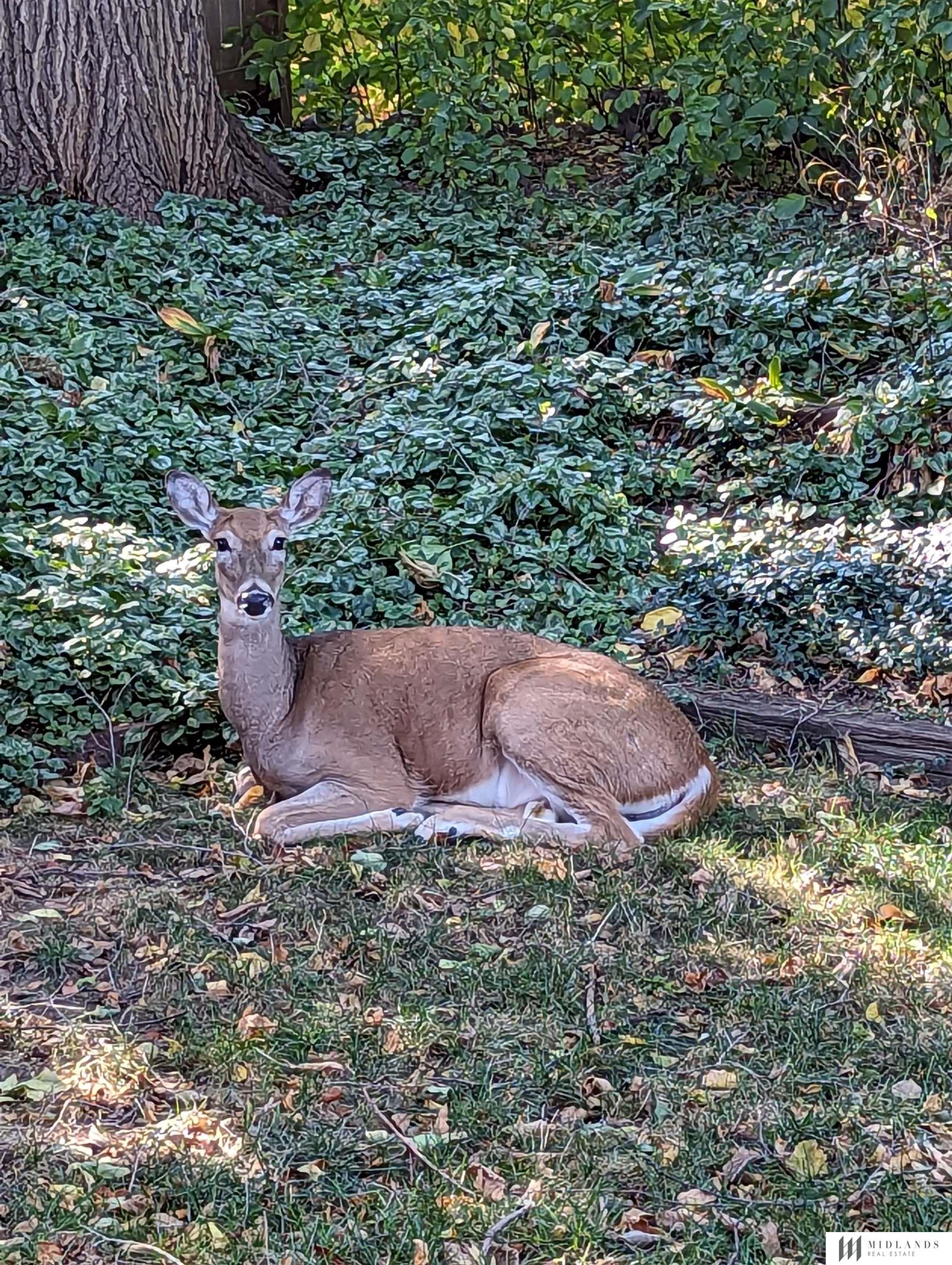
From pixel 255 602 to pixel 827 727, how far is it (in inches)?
88.1

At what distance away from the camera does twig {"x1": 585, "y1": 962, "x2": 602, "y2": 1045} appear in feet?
14.3

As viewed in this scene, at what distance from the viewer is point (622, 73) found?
1150 centimetres

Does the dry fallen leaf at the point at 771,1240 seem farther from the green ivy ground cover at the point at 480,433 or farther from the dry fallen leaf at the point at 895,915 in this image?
the green ivy ground cover at the point at 480,433

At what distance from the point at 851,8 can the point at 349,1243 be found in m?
8.60

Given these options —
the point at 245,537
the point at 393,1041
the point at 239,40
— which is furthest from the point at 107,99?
the point at 393,1041

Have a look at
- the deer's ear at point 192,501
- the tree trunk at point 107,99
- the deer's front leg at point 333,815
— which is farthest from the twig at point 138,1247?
the tree trunk at point 107,99

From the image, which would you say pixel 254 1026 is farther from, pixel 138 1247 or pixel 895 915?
pixel 895 915

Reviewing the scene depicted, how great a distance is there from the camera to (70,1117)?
4027 millimetres

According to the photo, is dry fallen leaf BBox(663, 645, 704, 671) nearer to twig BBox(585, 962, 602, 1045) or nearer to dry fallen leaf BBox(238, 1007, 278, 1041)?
twig BBox(585, 962, 602, 1045)

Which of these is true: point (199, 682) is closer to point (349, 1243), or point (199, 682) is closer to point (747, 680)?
point (747, 680)

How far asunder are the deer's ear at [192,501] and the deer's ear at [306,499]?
24cm

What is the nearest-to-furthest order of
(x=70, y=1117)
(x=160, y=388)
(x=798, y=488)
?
1. (x=70, y=1117)
2. (x=798, y=488)
3. (x=160, y=388)

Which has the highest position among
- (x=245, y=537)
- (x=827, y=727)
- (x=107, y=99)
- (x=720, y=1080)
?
(x=107, y=99)

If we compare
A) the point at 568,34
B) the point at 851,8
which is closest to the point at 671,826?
the point at 851,8
